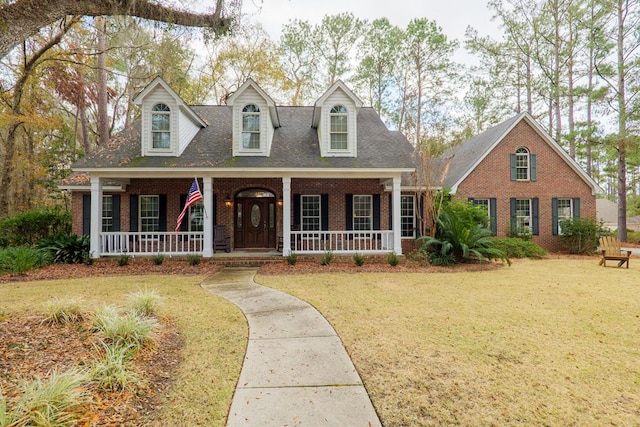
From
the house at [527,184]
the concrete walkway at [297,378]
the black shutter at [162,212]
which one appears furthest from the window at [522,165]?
the black shutter at [162,212]

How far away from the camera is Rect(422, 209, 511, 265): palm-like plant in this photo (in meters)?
10.7

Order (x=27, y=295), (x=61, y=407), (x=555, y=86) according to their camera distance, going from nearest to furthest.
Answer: (x=61, y=407) < (x=27, y=295) < (x=555, y=86)

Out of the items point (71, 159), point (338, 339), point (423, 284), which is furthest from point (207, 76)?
point (338, 339)

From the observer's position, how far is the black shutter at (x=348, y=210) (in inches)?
512

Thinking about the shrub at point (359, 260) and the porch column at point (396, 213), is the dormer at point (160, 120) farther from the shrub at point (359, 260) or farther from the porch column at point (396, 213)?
the porch column at point (396, 213)

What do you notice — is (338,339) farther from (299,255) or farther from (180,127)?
(180,127)

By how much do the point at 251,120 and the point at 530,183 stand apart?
13.1m

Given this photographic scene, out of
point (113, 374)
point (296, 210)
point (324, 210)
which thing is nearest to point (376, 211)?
point (324, 210)

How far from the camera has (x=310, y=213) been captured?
13.1m

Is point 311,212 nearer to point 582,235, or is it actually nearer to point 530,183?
point 530,183

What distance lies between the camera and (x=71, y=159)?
21.9 m

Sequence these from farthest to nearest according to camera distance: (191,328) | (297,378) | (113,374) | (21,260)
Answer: (21,260), (191,328), (297,378), (113,374)

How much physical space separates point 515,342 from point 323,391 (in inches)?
114

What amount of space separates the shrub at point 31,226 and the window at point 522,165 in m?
21.2
